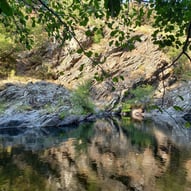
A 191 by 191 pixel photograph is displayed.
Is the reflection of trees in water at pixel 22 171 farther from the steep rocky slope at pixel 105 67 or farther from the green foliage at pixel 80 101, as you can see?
the steep rocky slope at pixel 105 67

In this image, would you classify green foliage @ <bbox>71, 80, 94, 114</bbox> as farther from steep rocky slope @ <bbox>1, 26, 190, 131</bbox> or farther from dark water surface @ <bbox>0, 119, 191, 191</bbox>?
dark water surface @ <bbox>0, 119, 191, 191</bbox>

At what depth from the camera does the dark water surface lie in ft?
53.4

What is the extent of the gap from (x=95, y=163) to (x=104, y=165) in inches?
29.4

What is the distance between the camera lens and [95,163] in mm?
20734

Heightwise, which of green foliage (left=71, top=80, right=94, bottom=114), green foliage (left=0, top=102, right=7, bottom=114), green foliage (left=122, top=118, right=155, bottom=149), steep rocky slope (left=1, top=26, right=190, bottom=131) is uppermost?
steep rocky slope (left=1, top=26, right=190, bottom=131)

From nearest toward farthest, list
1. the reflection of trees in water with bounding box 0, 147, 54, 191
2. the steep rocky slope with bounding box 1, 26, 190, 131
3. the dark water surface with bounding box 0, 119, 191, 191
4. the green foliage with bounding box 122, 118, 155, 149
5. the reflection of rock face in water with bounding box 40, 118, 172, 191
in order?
the reflection of trees in water with bounding box 0, 147, 54, 191
the dark water surface with bounding box 0, 119, 191, 191
the reflection of rock face in water with bounding box 40, 118, 172, 191
the green foliage with bounding box 122, 118, 155, 149
the steep rocky slope with bounding box 1, 26, 190, 131

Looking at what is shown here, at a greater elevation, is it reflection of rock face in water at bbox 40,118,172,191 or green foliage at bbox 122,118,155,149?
green foliage at bbox 122,118,155,149

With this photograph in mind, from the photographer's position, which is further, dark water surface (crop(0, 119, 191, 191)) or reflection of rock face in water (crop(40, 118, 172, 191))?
reflection of rock face in water (crop(40, 118, 172, 191))

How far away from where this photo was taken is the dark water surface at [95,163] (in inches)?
641

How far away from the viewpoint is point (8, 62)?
6644 cm

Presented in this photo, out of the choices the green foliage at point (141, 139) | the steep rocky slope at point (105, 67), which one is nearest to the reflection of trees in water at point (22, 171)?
the green foliage at point (141, 139)

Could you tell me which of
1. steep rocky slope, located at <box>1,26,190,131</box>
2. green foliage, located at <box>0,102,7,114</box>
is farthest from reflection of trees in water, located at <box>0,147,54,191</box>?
steep rocky slope, located at <box>1,26,190,131</box>

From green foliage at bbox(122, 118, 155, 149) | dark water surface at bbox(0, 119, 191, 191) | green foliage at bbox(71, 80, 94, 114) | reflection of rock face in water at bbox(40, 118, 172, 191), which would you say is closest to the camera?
dark water surface at bbox(0, 119, 191, 191)

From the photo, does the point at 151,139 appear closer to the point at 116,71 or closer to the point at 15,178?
the point at 15,178
